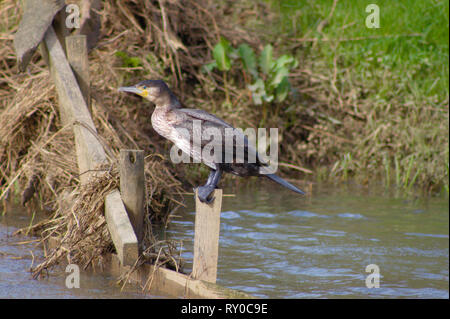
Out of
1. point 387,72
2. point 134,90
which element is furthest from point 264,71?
point 134,90

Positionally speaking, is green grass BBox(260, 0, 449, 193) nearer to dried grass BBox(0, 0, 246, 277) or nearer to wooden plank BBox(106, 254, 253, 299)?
dried grass BBox(0, 0, 246, 277)

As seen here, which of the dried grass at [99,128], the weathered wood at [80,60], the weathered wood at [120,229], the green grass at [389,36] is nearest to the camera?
the weathered wood at [120,229]

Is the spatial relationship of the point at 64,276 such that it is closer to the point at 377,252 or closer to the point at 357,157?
the point at 377,252

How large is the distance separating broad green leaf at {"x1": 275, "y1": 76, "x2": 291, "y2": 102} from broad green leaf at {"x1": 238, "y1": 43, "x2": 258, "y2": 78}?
1.40 ft

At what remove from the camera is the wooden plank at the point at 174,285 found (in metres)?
3.69

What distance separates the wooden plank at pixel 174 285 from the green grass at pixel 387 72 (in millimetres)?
5596

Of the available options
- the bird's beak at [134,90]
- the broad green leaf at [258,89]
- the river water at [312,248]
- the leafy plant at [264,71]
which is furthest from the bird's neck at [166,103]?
the broad green leaf at [258,89]

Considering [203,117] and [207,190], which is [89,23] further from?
[207,190]

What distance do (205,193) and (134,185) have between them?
0.66 meters

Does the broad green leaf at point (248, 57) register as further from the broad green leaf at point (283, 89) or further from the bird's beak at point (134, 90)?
the bird's beak at point (134, 90)

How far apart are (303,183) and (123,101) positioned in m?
2.84

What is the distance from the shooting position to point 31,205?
7.34m

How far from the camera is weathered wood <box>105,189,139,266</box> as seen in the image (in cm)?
387

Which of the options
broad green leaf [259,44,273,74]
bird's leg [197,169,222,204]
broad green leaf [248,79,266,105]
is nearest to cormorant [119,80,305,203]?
bird's leg [197,169,222,204]
